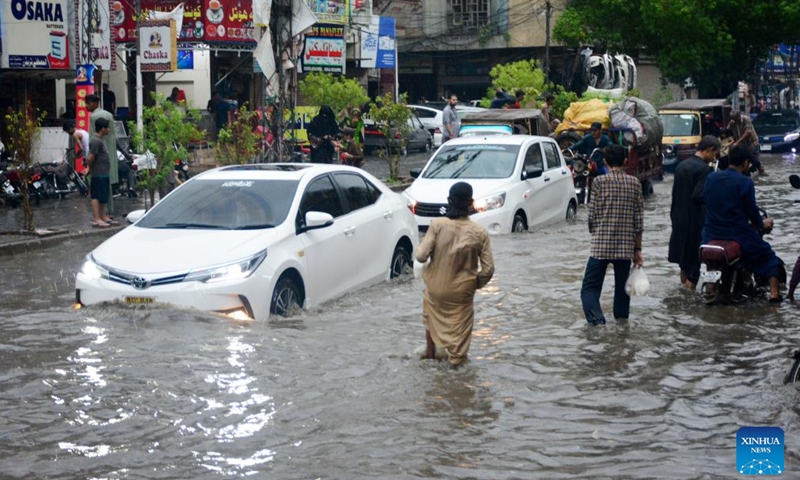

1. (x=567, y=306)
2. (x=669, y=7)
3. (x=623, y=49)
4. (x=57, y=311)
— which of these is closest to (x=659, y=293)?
(x=567, y=306)

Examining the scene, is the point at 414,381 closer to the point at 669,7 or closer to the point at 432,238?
the point at 432,238

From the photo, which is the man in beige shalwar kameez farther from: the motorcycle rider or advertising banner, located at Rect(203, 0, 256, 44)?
advertising banner, located at Rect(203, 0, 256, 44)

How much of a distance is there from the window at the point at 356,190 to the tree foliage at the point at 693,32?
34.4m

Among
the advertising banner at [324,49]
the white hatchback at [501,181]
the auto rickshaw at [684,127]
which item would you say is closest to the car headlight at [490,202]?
the white hatchback at [501,181]

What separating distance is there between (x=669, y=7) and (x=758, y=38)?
4.50 meters

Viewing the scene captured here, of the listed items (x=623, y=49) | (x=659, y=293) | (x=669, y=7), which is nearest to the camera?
(x=659, y=293)

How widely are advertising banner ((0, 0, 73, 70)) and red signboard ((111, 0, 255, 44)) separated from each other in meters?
5.34

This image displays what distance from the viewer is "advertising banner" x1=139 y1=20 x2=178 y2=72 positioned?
2745 cm

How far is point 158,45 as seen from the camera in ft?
90.4

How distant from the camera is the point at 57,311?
11086 millimetres

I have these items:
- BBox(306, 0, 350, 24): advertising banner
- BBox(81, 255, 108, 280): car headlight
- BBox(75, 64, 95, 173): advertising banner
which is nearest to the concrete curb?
BBox(81, 255, 108, 280): car headlight

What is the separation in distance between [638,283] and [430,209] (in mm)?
6868

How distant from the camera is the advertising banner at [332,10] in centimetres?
4287

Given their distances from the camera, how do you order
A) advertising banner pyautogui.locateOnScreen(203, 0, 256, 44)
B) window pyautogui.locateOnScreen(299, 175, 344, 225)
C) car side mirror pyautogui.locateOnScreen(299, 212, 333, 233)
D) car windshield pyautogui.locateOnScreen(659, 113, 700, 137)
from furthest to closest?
car windshield pyautogui.locateOnScreen(659, 113, 700, 137), advertising banner pyautogui.locateOnScreen(203, 0, 256, 44), window pyautogui.locateOnScreen(299, 175, 344, 225), car side mirror pyautogui.locateOnScreen(299, 212, 333, 233)
